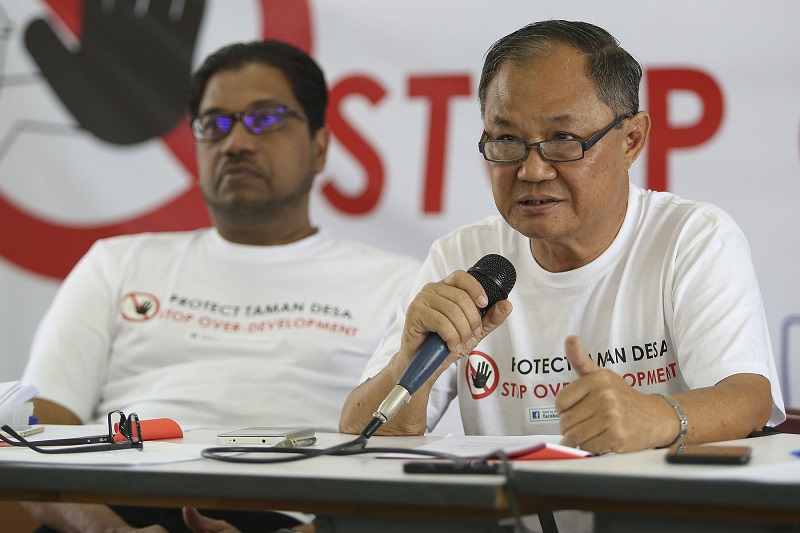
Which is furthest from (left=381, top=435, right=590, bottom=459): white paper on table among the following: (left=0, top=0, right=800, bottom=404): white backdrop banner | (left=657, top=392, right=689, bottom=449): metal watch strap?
(left=0, top=0, right=800, bottom=404): white backdrop banner

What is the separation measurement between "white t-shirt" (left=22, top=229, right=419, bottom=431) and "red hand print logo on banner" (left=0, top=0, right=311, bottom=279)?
39cm

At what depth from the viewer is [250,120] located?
2.68m

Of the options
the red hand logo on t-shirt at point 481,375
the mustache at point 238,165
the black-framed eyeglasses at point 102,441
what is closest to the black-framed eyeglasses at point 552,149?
the red hand logo on t-shirt at point 481,375

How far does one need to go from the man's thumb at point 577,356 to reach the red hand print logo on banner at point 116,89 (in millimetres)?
1929

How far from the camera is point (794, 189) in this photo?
2.47 m

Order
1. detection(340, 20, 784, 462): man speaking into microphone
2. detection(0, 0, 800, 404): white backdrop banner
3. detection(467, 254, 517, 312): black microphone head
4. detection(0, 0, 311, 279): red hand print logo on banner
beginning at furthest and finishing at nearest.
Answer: detection(0, 0, 311, 279): red hand print logo on banner < detection(0, 0, 800, 404): white backdrop banner < detection(340, 20, 784, 462): man speaking into microphone < detection(467, 254, 517, 312): black microphone head

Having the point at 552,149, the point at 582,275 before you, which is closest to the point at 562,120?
the point at 552,149

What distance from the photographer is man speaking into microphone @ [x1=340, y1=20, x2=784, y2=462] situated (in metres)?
1.70

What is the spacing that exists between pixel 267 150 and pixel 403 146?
15.4 inches

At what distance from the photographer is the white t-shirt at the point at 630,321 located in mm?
1719

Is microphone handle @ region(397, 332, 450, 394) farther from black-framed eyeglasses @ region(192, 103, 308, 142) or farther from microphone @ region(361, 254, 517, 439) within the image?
black-framed eyeglasses @ region(192, 103, 308, 142)

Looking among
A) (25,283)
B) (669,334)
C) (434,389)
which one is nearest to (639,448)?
(669,334)

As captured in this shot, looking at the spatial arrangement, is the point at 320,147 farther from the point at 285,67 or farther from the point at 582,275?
the point at 582,275

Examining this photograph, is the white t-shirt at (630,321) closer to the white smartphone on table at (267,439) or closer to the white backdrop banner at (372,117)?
the white smartphone on table at (267,439)
